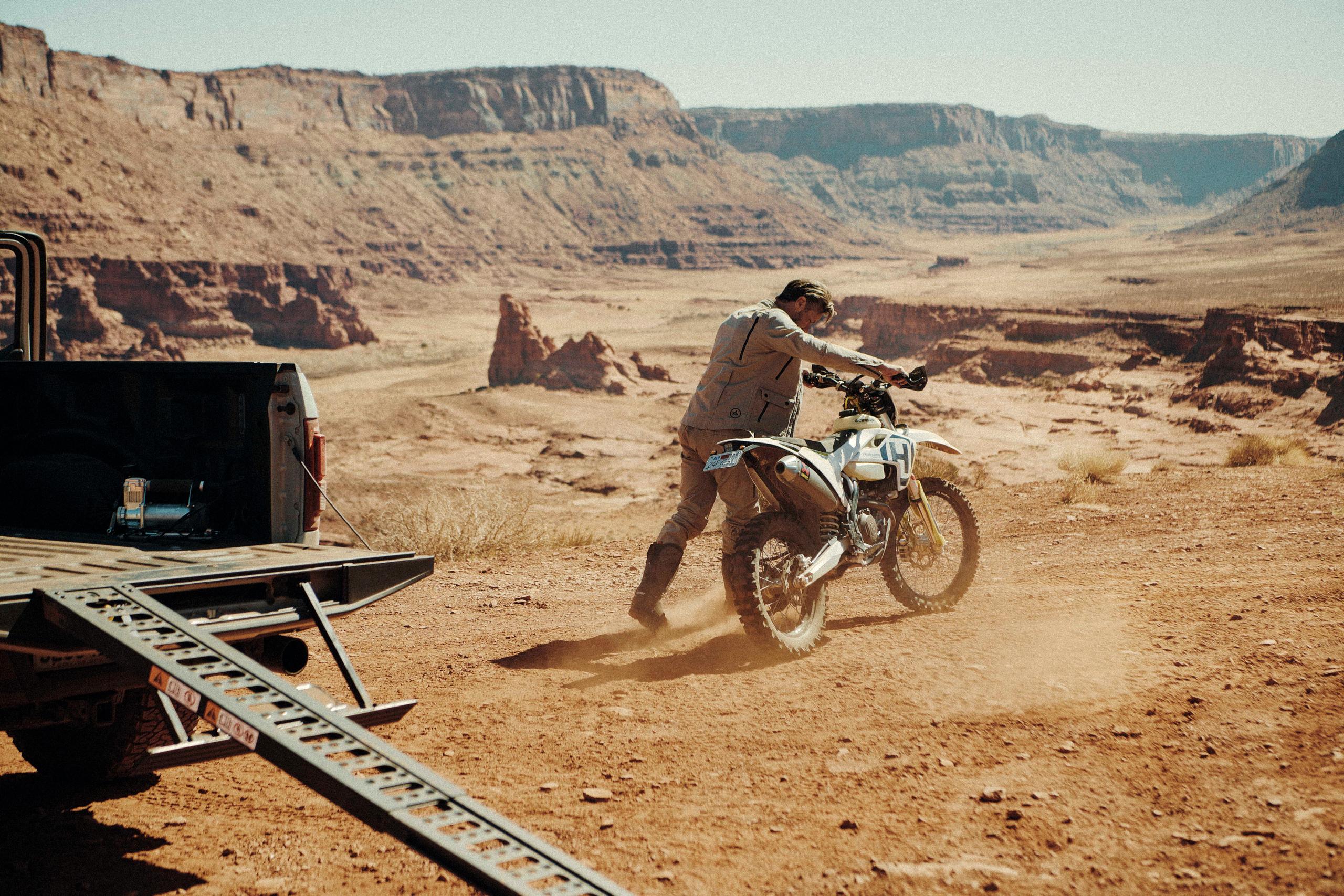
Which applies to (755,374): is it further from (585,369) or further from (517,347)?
(517,347)

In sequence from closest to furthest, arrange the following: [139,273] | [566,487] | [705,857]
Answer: [705,857] → [566,487] → [139,273]

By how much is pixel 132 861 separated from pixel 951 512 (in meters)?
4.71

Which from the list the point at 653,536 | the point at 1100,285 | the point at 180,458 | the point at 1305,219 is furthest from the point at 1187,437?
the point at 1305,219

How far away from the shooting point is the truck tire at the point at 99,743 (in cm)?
401

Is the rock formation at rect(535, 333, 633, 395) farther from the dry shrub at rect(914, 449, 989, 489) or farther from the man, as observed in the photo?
the man

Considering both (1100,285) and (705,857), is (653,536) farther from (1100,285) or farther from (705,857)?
(1100,285)

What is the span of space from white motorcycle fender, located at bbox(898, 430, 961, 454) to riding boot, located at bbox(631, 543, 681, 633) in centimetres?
153

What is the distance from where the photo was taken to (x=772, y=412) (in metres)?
5.77

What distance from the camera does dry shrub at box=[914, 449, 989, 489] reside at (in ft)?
43.4

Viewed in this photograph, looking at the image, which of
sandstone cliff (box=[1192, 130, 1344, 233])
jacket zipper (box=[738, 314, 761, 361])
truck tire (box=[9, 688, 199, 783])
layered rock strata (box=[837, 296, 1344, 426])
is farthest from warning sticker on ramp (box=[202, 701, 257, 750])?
sandstone cliff (box=[1192, 130, 1344, 233])

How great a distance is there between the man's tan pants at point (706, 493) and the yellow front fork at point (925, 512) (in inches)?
39.1

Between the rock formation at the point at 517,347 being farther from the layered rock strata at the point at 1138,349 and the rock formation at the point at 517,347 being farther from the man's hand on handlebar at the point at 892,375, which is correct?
the man's hand on handlebar at the point at 892,375

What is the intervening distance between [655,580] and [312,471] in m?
1.96

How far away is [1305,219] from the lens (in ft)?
310
